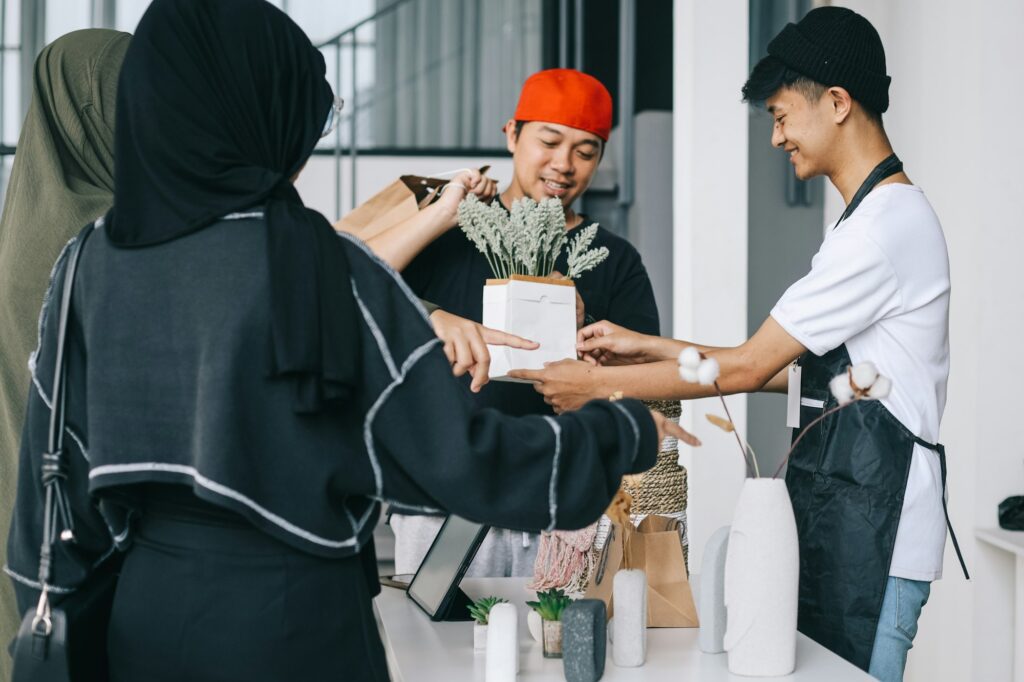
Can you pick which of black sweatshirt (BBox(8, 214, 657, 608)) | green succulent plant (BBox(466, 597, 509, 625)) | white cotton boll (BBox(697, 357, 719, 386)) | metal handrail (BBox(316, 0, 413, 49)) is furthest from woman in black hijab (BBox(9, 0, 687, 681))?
metal handrail (BBox(316, 0, 413, 49))

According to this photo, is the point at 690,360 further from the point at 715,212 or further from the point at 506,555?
the point at 715,212

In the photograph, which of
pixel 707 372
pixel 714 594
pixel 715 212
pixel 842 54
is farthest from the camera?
pixel 715 212

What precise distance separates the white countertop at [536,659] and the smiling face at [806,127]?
824 millimetres

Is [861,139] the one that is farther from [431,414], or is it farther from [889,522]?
[431,414]

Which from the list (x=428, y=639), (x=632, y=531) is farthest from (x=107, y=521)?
(x=632, y=531)

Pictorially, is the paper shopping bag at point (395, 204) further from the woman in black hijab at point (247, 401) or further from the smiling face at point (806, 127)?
the woman in black hijab at point (247, 401)

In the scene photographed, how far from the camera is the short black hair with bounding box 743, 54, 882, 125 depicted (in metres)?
1.92

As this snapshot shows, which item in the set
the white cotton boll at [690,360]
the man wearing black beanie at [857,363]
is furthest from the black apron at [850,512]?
the white cotton boll at [690,360]

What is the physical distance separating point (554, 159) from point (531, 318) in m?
0.60

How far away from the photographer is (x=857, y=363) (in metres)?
1.82

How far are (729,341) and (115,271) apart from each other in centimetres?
266

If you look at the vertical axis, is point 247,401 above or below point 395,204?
below

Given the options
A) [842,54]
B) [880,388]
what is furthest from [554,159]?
[880,388]

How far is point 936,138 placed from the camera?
3291 mm
